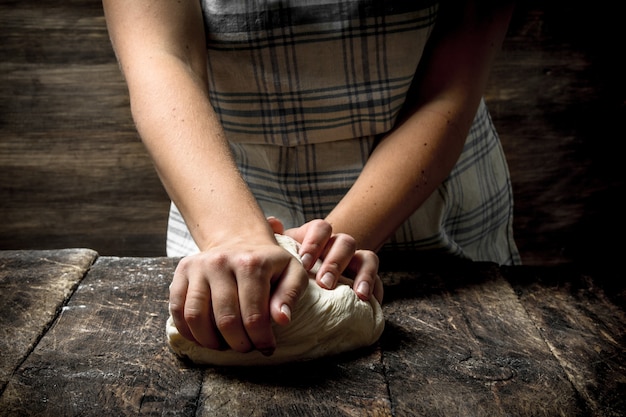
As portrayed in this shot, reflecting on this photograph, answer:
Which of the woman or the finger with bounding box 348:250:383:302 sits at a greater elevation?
the woman

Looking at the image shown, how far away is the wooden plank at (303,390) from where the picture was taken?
0.68 m

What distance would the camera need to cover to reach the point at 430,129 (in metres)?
1.07

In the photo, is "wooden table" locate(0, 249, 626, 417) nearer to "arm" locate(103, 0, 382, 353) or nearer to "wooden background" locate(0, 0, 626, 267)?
"arm" locate(103, 0, 382, 353)

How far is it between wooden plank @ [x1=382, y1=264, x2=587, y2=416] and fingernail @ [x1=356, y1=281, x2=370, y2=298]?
6 cm

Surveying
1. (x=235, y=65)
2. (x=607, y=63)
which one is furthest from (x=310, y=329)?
(x=607, y=63)

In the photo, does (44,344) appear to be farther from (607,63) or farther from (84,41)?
(607,63)

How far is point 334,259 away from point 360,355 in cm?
14

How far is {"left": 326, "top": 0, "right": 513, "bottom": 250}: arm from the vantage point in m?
1.01

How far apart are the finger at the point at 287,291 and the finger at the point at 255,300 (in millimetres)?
12

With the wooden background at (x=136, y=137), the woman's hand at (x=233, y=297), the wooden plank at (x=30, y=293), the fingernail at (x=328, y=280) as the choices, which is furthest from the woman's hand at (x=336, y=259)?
the wooden background at (x=136, y=137)

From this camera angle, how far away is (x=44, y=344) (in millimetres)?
802

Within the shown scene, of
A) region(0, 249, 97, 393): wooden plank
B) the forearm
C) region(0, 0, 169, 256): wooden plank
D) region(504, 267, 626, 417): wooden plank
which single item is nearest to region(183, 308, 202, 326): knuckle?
the forearm

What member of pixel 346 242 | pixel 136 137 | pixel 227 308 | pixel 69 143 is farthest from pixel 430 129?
pixel 69 143

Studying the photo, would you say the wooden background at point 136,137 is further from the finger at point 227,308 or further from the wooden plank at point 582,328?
the finger at point 227,308
